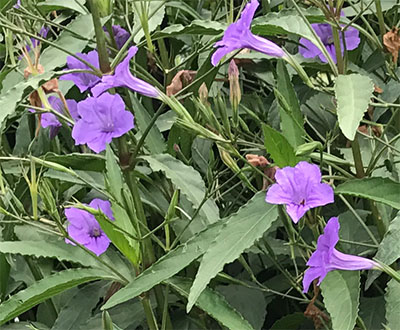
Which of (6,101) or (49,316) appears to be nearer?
(6,101)

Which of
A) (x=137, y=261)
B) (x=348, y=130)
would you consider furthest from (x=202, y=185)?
(x=348, y=130)

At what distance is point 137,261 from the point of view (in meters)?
0.77

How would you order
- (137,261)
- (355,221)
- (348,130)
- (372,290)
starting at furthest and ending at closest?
1. (372,290)
2. (355,221)
3. (137,261)
4. (348,130)

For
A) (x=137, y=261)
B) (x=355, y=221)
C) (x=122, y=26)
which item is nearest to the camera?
(x=137, y=261)

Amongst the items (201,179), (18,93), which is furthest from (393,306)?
(18,93)

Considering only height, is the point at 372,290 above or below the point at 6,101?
below

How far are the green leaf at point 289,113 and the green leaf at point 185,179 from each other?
14 cm

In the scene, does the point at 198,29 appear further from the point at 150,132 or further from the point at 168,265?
the point at 168,265

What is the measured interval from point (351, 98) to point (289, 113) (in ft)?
0.22

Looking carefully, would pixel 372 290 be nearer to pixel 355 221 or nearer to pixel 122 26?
pixel 355 221

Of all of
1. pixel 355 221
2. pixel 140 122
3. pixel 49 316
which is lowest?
pixel 49 316

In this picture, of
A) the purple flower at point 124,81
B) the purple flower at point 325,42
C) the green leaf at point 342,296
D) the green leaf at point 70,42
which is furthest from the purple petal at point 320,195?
the green leaf at point 70,42

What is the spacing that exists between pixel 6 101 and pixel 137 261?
0.24 meters

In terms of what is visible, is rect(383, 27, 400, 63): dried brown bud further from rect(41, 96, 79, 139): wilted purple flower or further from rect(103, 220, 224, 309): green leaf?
rect(41, 96, 79, 139): wilted purple flower
